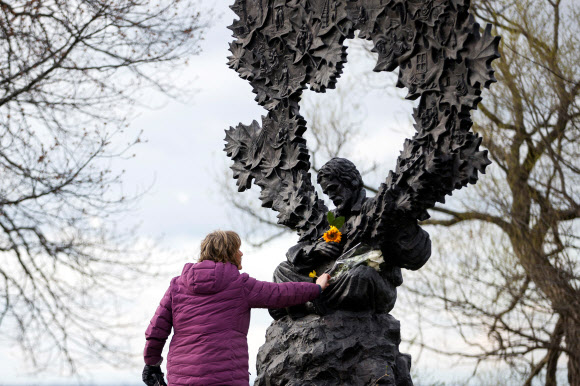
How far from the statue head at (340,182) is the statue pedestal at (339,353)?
692mm

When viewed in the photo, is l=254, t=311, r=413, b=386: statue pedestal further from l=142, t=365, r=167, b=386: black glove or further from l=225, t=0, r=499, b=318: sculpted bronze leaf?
l=142, t=365, r=167, b=386: black glove

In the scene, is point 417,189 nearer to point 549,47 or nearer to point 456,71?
point 456,71

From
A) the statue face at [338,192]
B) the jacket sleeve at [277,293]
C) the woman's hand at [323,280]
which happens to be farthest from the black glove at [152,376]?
the statue face at [338,192]

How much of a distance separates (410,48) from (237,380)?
2215mm

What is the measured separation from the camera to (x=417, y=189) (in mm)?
5273

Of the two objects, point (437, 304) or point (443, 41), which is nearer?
point (443, 41)

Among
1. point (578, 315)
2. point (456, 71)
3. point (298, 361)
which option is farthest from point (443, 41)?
point (578, 315)

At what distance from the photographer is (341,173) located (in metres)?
5.59

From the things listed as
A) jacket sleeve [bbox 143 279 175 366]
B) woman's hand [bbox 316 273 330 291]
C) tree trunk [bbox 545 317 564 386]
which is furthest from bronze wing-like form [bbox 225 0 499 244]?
tree trunk [bbox 545 317 564 386]

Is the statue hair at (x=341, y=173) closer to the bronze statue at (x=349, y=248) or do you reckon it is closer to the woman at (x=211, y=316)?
the bronze statue at (x=349, y=248)

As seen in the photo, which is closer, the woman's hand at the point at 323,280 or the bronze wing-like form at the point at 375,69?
the bronze wing-like form at the point at 375,69

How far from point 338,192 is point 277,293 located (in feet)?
2.88

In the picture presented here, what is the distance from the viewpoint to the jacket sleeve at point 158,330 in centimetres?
495

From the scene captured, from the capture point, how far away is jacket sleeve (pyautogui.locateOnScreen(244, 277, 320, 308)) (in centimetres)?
491
